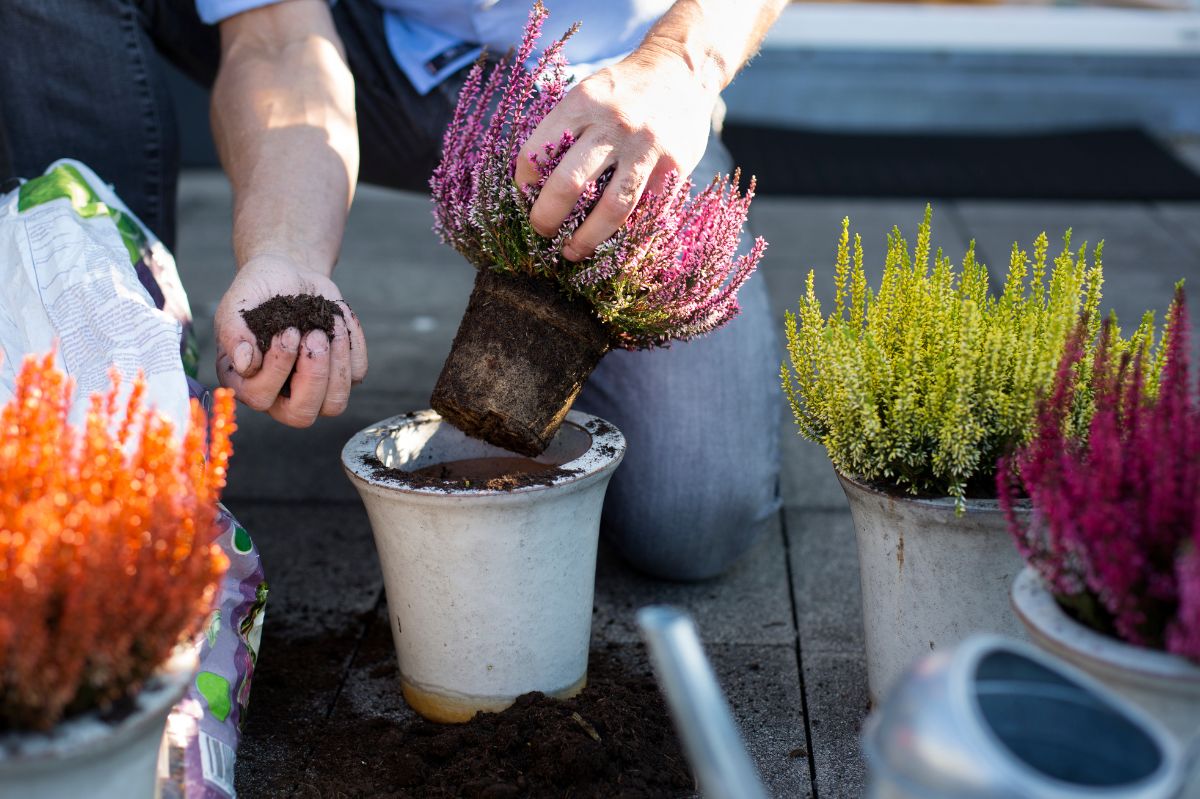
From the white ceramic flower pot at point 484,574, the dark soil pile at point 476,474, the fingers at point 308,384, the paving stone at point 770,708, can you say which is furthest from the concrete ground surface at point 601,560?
the fingers at point 308,384

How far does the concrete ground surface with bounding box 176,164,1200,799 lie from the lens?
1.90 metres

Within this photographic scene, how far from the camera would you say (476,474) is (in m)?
2.02

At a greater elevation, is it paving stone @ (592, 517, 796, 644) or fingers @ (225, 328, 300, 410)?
fingers @ (225, 328, 300, 410)

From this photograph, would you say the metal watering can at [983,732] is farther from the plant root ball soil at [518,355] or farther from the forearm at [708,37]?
the forearm at [708,37]

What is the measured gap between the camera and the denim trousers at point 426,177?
2477 millimetres

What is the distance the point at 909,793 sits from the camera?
3.23 ft

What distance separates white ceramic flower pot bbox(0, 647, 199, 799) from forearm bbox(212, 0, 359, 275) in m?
0.92

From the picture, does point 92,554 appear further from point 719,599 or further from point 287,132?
point 719,599

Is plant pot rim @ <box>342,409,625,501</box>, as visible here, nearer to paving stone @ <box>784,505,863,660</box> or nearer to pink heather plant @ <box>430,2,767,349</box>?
pink heather plant @ <box>430,2,767,349</box>

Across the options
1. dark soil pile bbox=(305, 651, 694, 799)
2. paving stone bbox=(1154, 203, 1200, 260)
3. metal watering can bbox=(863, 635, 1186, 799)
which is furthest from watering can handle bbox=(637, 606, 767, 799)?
paving stone bbox=(1154, 203, 1200, 260)

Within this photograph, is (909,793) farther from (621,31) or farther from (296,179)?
(621,31)

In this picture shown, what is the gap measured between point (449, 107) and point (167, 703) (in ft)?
5.79

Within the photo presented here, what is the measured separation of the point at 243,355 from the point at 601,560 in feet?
3.46

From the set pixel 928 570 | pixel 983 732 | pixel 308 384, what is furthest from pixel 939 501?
pixel 308 384
